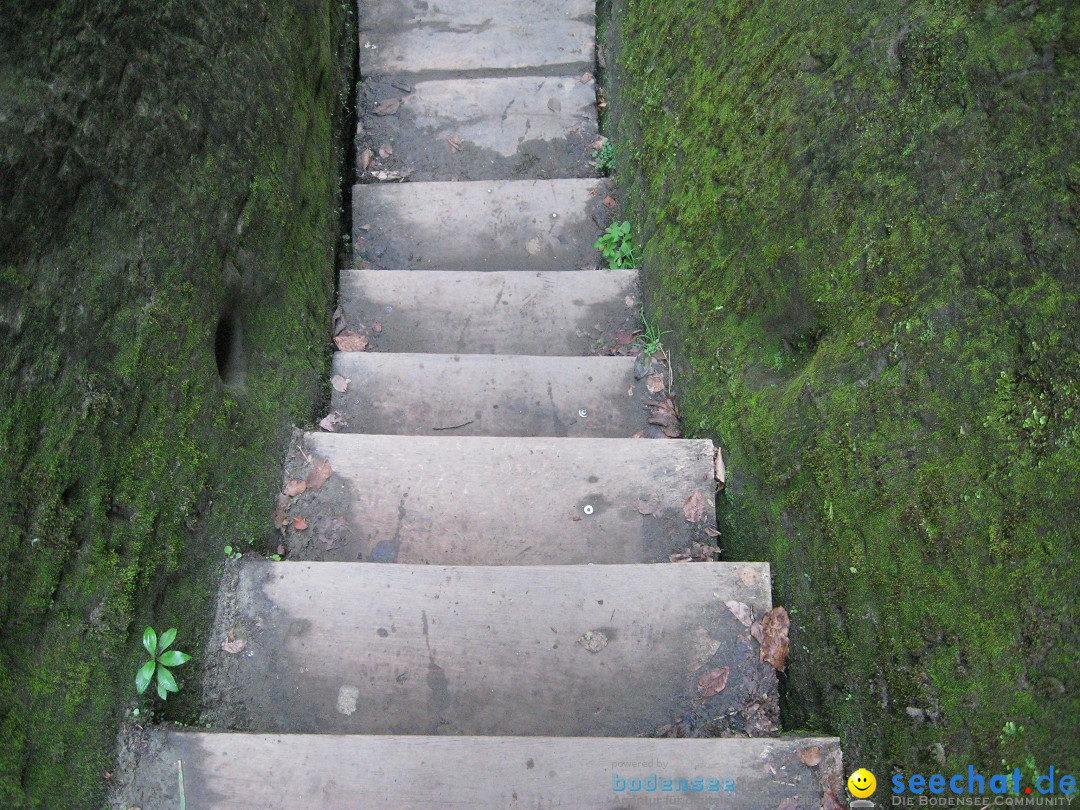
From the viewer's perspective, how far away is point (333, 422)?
118 inches

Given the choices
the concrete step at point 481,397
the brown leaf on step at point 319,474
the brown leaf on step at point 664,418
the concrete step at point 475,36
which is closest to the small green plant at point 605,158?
the concrete step at point 475,36

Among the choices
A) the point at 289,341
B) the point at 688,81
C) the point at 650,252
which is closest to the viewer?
the point at 289,341

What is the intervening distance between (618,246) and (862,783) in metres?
2.75

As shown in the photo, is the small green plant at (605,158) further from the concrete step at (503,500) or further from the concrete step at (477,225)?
the concrete step at (503,500)

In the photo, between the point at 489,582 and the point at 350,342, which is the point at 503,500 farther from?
the point at 350,342

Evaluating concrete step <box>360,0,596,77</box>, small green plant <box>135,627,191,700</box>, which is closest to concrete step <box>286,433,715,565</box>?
small green plant <box>135,627,191,700</box>

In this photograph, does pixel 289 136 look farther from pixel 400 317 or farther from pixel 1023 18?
pixel 1023 18

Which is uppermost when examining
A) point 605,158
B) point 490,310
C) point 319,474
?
point 605,158

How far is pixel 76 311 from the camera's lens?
5.64ft

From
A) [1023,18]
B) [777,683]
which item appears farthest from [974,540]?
[1023,18]

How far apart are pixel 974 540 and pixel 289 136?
2.79 metres

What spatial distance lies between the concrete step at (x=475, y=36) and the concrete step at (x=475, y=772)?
13.3ft

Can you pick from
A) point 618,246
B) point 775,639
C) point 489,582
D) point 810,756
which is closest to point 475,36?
point 618,246

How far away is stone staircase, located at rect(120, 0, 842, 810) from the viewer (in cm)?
184
